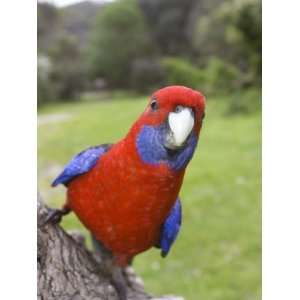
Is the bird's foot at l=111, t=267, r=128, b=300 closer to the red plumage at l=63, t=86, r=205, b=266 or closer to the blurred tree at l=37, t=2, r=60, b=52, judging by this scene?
the red plumage at l=63, t=86, r=205, b=266

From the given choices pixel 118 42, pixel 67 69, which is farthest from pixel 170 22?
pixel 67 69

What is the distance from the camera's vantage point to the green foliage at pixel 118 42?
41.3 inches

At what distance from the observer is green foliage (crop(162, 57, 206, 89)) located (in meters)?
1.04

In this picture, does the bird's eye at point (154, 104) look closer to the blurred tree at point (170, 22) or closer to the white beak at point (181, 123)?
the white beak at point (181, 123)

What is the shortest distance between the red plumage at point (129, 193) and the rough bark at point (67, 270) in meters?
0.04

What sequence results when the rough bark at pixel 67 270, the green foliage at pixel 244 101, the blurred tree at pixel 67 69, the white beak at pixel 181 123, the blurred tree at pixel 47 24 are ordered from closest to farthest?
the white beak at pixel 181 123
the rough bark at pixel 67 270
the blurred tree at pixel 47 24
the blurred tree at pixel 67 69
the green foliage at pixel 244 101

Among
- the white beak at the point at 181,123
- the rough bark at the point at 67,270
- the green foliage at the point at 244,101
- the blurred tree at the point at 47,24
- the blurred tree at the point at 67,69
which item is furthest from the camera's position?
the green foliage at the point at 244,101

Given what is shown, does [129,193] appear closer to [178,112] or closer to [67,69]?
[178,112]

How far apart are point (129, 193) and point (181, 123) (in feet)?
0.45

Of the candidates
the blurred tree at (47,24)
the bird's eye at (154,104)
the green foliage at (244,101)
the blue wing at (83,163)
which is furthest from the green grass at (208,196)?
the bird's eye at (154,104)

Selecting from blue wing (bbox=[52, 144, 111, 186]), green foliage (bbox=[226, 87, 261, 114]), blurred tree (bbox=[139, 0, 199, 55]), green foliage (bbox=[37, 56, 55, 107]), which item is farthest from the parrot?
green foliage (bbox=[226, 87, 261, 114])

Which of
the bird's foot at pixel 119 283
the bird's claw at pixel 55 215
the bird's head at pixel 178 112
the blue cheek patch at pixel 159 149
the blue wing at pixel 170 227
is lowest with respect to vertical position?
the bird's foot at pixel 119 283

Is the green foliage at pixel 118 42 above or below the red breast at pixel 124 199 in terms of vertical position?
above
